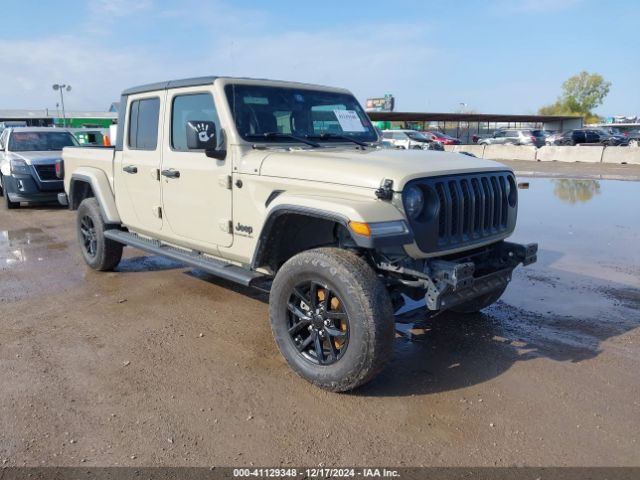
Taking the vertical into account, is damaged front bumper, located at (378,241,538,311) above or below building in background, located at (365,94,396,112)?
below

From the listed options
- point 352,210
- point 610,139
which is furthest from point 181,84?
point 610,139

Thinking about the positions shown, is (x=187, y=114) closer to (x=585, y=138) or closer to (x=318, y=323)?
(x=318, y=323)

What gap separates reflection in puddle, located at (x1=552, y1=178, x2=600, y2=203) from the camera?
1313cm

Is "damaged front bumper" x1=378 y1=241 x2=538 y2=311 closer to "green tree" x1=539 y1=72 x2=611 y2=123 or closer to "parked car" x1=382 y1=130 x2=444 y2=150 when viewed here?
"parked car" x1=382 y1=130 x2=444 y2=150

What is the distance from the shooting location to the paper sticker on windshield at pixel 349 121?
506 centimetres

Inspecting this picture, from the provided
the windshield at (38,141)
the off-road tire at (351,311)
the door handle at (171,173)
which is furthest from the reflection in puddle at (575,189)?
the windshield at (38,141)

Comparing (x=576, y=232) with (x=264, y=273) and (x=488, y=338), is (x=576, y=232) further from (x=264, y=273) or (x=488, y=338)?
(x=264, y=273)

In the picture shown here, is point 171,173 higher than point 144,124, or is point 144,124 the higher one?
point 144,124

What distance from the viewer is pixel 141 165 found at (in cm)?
535

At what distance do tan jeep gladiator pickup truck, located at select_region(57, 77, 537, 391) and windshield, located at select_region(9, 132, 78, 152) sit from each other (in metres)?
8.07

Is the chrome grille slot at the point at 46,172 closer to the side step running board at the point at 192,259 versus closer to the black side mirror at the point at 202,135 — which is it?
the side step running board at the point at 192,259

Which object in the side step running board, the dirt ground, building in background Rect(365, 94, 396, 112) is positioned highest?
building in background Rect(365, 94, 396, 112)

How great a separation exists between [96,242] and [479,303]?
173 inches

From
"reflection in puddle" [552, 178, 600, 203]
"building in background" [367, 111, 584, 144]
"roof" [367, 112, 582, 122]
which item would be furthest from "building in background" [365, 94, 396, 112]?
"reflection in puddle" [552, 178, 600, 203]
